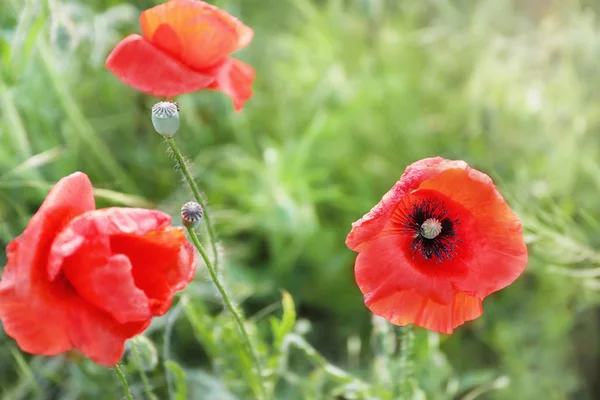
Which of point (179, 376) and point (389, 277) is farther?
point (179, 376)

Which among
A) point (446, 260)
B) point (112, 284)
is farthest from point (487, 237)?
point (112, 284)

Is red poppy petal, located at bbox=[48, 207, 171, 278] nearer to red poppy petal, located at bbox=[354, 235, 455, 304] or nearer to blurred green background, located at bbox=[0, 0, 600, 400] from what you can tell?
red poppy petal, located at bbox=[354, 235, 455, 304]

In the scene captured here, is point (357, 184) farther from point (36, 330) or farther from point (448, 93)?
point (36, 330)

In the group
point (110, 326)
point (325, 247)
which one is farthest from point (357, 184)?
point (110, 326)

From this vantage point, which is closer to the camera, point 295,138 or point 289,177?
point 289,177

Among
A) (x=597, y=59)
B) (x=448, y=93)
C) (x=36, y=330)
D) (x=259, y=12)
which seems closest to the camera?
(x=36, y=330)

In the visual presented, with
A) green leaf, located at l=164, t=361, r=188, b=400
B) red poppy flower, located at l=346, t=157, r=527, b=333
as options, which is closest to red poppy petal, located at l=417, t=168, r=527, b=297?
red poppy flower, located at l=346, t=157, r=527, b=333

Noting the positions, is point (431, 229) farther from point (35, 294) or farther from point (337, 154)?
point (337, 154)
